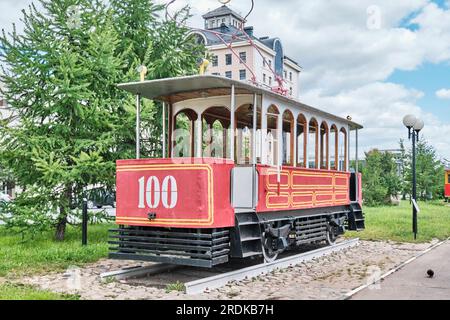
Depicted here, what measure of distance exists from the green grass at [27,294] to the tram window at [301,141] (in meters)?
5.70

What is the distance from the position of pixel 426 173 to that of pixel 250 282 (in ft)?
117

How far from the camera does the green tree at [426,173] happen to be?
1606 inches

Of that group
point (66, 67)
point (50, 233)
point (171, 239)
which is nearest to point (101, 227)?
point (50, 233)

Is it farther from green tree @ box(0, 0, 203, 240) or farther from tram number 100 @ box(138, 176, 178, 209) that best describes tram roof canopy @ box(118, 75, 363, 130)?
green tree @ box(0, 0, 203, 240)

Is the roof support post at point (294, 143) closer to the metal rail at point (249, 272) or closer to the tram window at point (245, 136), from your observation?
the tram window at point (245, 136)

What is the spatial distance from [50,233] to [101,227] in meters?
2.23

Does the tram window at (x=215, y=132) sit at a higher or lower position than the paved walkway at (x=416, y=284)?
higher

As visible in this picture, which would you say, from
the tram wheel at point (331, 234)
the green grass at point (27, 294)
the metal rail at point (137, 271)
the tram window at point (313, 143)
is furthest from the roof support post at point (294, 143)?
the green grass at point (27, 294)

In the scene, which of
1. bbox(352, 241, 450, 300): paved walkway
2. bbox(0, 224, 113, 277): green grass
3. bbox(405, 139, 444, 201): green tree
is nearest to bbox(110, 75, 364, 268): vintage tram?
bbox(0, 224, 113, 277): green grass

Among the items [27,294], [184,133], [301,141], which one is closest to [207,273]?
[184,133]

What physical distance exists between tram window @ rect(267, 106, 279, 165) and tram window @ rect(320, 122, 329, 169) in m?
2.36

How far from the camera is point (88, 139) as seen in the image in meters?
12.6
